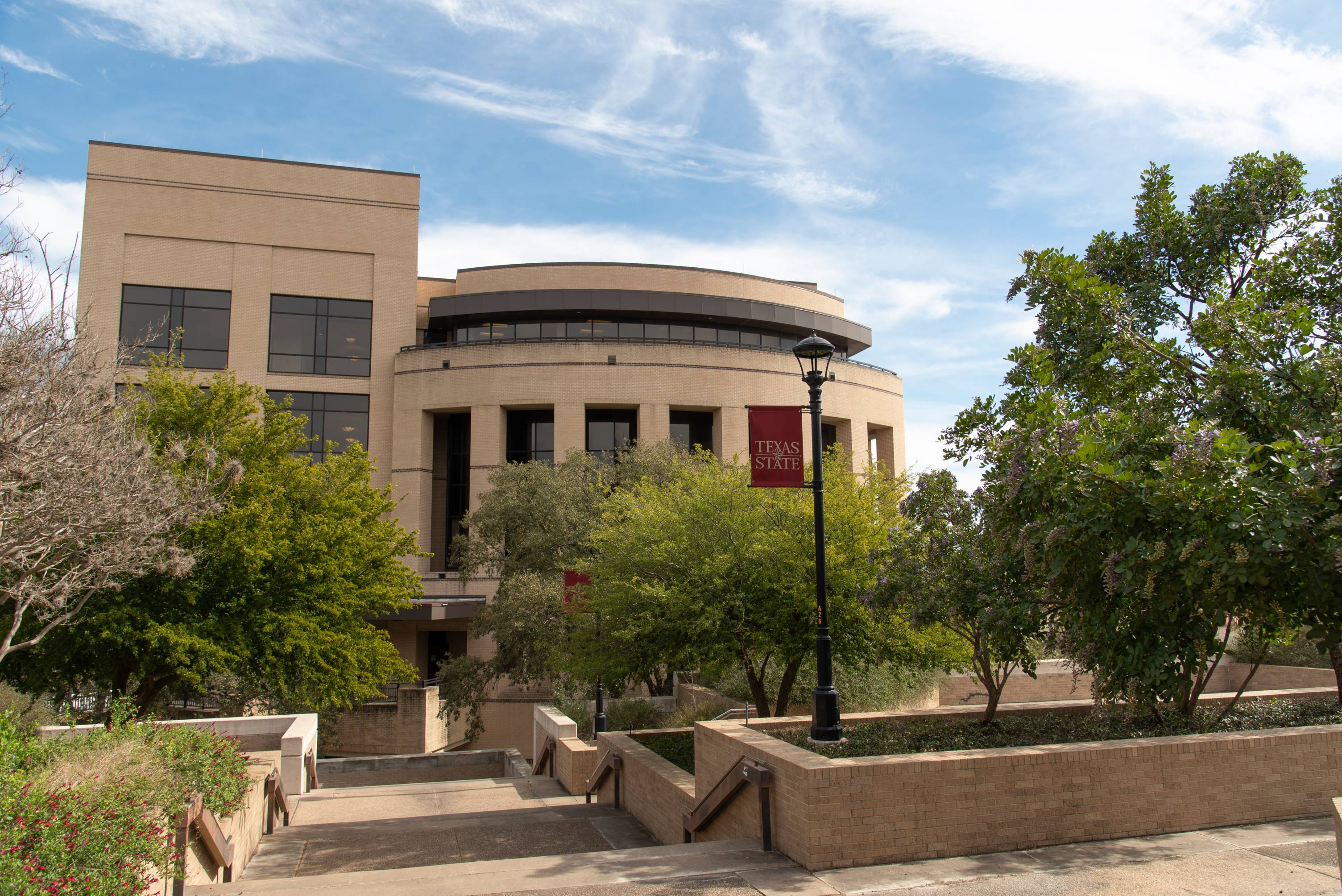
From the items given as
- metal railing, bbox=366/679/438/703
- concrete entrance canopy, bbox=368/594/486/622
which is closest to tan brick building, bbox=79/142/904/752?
concrete entrance canopy, bbox=368/594/486/622

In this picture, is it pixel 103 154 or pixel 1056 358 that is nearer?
pixel 1056 358

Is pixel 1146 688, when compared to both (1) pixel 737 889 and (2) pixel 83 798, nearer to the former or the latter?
(1) pixel 737 889

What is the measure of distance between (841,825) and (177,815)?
6239 millimetres

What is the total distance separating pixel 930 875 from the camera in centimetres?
719

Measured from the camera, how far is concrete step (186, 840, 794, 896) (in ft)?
23.3

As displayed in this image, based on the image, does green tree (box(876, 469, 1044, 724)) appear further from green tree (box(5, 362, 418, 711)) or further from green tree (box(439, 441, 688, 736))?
green tree (box(5, 362, 418, 711))

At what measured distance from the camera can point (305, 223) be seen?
42844 millimetres

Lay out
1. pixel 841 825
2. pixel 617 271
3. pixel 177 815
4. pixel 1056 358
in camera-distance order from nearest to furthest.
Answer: pixel 841 825 < pixel 177 815 < pixel 1056 358 < pixel 617 271

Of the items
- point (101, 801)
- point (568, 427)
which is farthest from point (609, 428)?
point (101, 801)

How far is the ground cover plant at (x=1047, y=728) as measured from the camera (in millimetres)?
9633

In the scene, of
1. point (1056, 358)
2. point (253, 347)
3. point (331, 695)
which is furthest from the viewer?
point (253, 347)

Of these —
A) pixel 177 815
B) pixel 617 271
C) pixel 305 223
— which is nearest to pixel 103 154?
pixel 305 223

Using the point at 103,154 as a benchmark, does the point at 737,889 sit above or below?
below

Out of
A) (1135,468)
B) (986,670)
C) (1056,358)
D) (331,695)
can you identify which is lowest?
(331,695)
